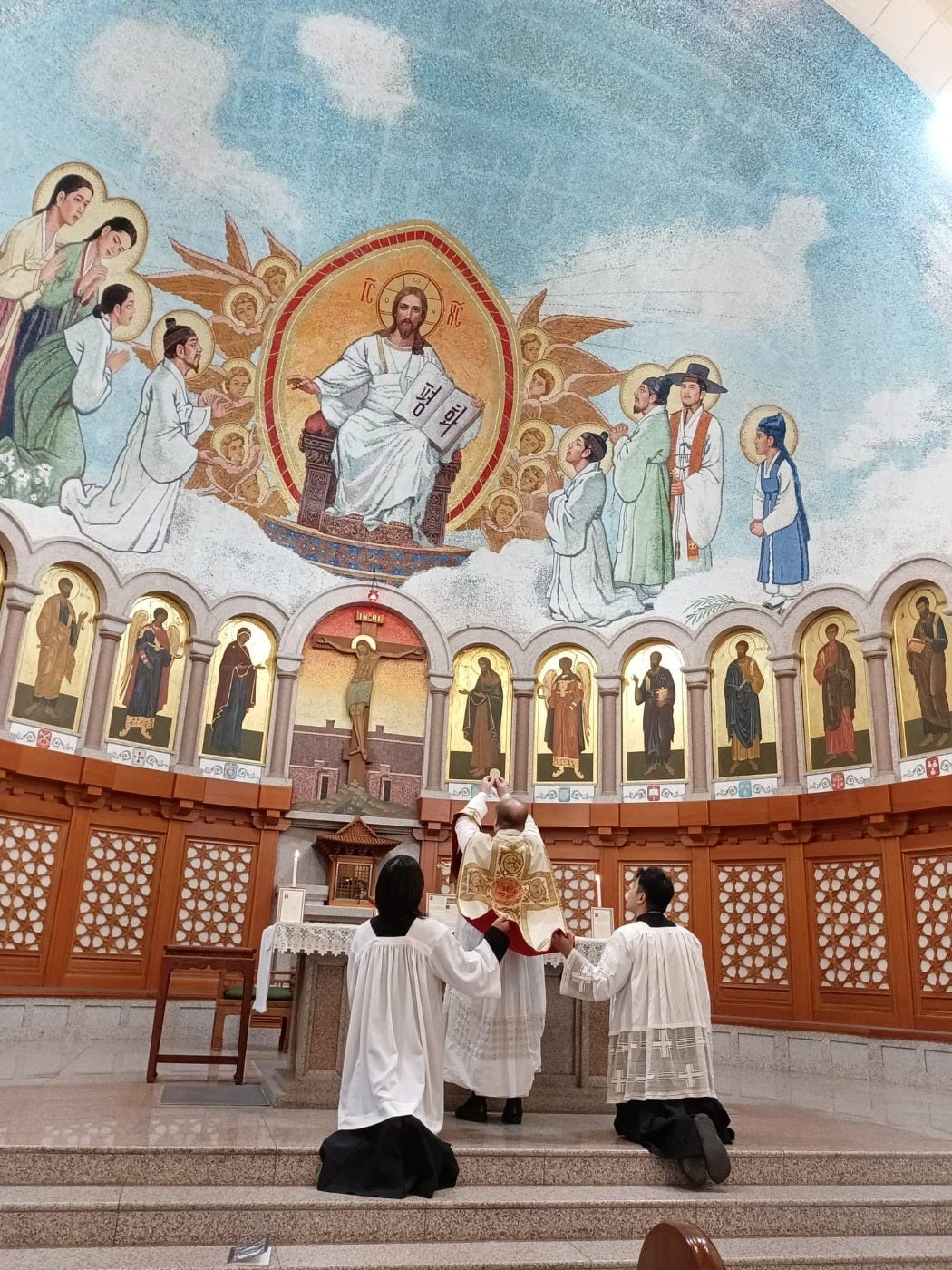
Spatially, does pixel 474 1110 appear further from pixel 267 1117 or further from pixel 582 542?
pixel 582 542

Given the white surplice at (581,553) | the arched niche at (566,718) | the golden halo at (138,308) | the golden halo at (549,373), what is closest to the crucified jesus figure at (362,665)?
the arched niche at (566,718)

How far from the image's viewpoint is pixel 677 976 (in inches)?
253

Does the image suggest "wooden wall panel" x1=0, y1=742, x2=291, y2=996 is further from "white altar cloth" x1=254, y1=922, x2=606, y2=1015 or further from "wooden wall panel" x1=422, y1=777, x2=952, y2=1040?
"white altar cloth" x1=254, y1=922, x2=606, y2=1015

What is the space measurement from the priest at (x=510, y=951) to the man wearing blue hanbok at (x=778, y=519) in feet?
26.0

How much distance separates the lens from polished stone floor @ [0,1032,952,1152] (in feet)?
Result: 18.6

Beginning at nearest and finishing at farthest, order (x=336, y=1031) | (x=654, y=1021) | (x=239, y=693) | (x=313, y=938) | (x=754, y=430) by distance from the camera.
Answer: (x=654, y=1021) < (x=313, y=938) < (x=336, y=1031) < (x=239, y=693) < (x=754, y=430)

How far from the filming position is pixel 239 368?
13.4 metres

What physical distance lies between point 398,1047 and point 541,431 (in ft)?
34.9

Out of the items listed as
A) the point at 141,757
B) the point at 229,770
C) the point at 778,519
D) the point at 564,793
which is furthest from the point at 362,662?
the point at 778,519

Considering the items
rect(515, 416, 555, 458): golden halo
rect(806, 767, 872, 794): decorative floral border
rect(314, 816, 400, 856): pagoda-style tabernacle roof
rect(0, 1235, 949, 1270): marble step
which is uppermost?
rect(515, 416, 555, 458): golden halo

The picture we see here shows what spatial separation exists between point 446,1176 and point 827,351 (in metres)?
11.3

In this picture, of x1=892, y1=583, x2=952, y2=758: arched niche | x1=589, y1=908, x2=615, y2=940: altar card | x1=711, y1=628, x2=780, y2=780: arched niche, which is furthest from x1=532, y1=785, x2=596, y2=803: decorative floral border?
x1=589, y1=908, x2=615, y2=940: altar card

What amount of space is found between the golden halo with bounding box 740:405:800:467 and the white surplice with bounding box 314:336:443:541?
4.44m

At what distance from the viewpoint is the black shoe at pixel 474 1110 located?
22.5ft
